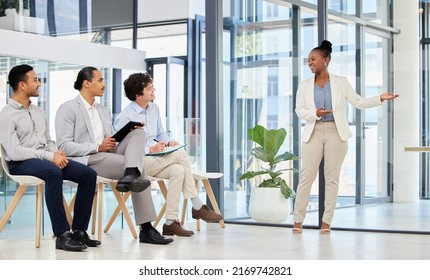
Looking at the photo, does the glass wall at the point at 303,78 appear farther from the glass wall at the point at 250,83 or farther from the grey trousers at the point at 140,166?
the grey trousers at the point at 140,166

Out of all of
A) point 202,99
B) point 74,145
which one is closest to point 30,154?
point 74,145

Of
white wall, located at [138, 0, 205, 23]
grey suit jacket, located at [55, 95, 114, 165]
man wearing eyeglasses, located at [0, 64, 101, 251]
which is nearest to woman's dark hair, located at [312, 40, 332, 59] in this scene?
grey suit jacket, located at [55, 95, 114, 165]

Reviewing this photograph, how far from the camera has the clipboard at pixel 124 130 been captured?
18.2 feet

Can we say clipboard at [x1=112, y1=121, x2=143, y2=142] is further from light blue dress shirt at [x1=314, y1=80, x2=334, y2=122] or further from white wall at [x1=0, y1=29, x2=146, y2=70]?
white wall at [x1=0, y1=29, x2=146, y2=70]

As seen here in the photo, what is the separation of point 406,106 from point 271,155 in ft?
4.12

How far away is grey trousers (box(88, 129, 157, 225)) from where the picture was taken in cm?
555

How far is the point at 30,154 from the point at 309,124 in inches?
91.3

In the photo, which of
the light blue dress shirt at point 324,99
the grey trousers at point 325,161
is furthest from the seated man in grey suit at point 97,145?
the light blue dress shirt at point 324,99

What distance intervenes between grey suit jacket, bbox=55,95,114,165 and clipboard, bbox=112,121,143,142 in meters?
0.16

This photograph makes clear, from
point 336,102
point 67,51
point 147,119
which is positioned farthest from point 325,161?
point 67,51

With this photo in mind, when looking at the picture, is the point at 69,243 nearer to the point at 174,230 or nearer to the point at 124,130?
the point at 124,130

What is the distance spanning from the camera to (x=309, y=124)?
6.52 metres

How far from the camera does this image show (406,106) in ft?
21.8
